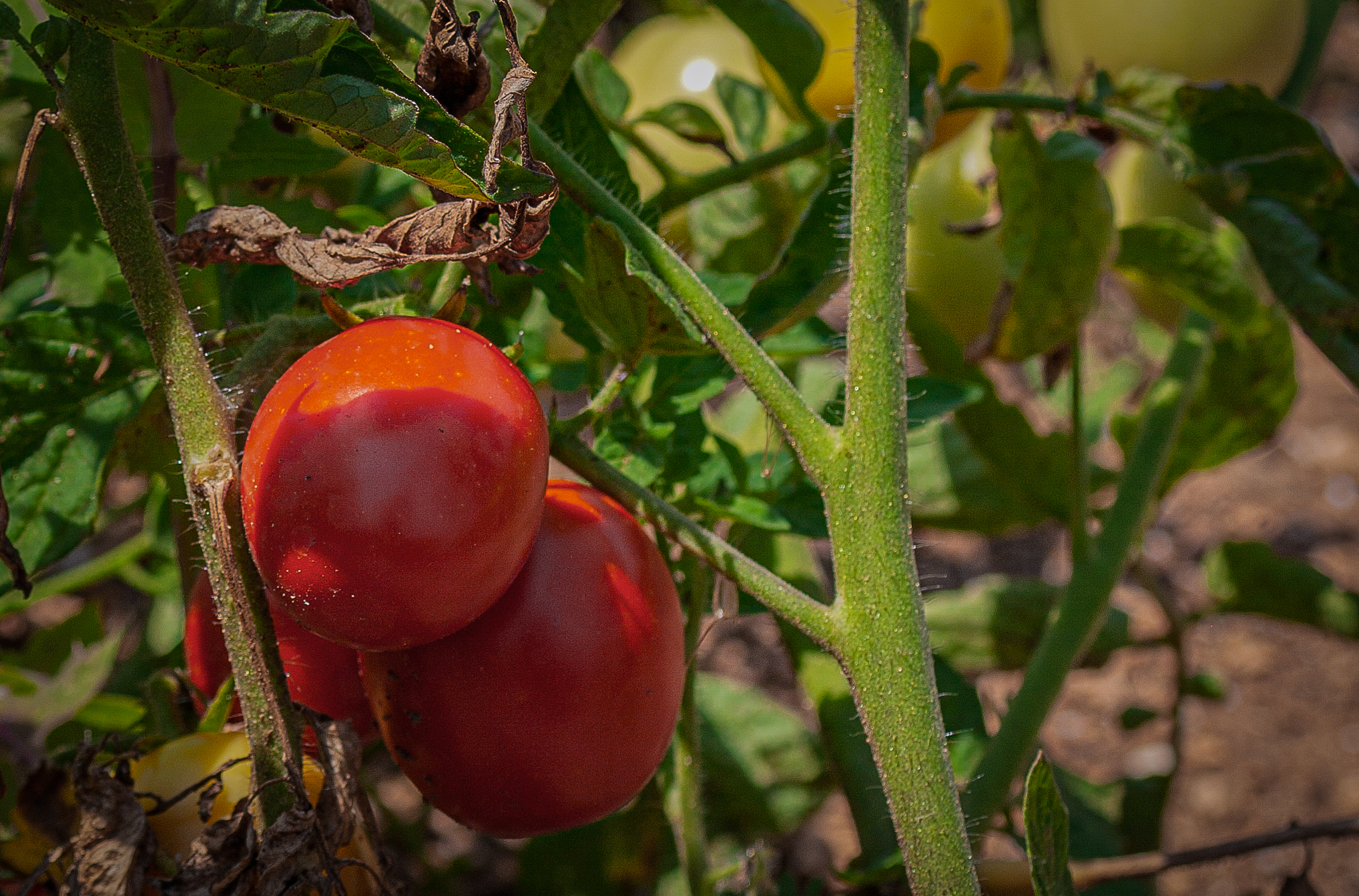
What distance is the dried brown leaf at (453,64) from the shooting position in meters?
0.52

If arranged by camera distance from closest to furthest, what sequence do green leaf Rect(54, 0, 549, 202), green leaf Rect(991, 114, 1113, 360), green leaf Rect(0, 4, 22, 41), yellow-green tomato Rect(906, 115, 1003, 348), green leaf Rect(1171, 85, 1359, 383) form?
green leaf Rect(54, 0, 549, 202) < green leaf Rect(0, 4, 22, 41) < green leaf Rect(1171, 85, 1359, 383) < green leaf Rect(991, 114, 1113, 360) < yellow-green tomato Rect(906, 115, 1003, 348)

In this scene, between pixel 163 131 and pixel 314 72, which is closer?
pixel 314 72

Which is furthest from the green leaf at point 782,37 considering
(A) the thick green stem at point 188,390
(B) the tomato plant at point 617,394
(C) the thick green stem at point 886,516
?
(A) the thick green stem at point 188,390

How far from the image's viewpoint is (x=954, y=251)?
114 centimetres

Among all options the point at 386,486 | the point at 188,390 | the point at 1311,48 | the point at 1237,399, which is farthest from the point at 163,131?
the point at 1311,48

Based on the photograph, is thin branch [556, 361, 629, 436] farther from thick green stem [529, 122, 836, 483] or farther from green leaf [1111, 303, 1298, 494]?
green leaf [1111, 303, 1298, 494]

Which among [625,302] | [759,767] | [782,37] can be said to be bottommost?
[759,767]

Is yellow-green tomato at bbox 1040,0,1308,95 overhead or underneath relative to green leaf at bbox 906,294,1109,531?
overhead

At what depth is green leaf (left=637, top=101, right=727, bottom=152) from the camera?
0.91 m

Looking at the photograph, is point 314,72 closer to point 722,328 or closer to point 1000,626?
point 722,328

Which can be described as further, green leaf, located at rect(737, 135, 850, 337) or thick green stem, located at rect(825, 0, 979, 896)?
green leaf, located at rect(737, 135, 850, 337)

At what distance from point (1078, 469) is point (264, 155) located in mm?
742

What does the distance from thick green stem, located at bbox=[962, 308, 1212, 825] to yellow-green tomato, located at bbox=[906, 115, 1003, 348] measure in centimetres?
20

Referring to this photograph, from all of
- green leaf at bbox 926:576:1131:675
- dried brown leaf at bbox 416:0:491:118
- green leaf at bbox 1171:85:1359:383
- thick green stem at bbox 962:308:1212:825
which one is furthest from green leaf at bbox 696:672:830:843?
dried brown leaf at bbox 416:0:491:118
